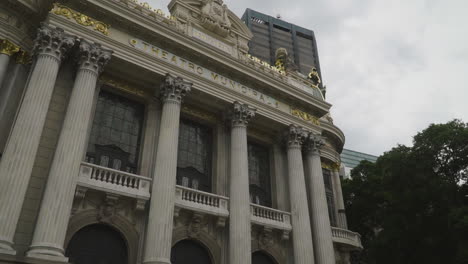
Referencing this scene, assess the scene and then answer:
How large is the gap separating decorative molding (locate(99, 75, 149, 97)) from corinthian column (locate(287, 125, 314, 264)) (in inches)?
322

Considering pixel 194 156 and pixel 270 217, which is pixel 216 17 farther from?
pixel 270 217

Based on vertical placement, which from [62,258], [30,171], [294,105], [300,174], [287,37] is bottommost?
[62,258]

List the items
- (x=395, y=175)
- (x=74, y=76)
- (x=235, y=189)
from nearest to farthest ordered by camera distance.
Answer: (x=74, y=76), (x=235, y=189), (x=395, y=175)

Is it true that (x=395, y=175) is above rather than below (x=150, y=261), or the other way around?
above

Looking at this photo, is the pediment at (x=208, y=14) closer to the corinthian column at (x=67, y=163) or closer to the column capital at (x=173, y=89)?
the column capital at (x=173, y=89)

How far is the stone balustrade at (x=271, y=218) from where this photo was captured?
1778 cm

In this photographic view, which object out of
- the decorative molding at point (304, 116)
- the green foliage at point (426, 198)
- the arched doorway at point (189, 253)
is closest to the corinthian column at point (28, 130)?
the arched doorway at point (189, 253)

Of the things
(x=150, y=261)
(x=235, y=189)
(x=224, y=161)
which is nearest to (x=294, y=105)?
(x=224, y=161)

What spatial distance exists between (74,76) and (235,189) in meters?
8.46

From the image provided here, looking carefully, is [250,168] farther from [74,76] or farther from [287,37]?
[287,37]

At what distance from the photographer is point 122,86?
1764 centimetres

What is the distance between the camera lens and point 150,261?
527 inches

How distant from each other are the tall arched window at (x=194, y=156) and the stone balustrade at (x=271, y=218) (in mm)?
2447

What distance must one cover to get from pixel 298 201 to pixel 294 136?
367 centimetres
